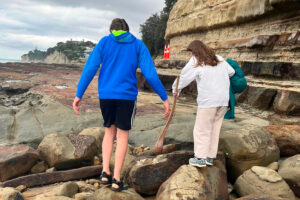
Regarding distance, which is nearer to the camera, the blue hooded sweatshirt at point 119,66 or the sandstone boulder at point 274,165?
Answer: the blue hooded sweatshirt at point 119,66

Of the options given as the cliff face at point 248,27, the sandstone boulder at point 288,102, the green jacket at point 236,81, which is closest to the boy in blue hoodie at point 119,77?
the green jacket at point 236,81

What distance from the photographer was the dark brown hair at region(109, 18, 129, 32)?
2824 millimetres

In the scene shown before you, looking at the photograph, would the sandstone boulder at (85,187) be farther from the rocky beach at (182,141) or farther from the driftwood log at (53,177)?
the driftwood log at (53,177)

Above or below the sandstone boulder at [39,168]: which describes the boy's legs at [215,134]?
above

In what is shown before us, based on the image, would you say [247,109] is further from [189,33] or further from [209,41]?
[189,33]

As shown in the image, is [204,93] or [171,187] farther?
[204,93]

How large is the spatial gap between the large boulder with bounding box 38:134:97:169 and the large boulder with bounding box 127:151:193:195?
2.84 ft

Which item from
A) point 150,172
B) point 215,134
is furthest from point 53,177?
point 215,134

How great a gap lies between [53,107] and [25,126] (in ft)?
2.65

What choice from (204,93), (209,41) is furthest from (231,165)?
(209,41)

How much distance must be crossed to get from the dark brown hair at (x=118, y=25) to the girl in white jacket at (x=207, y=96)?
804 millimetres

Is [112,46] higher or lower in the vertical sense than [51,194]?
higher

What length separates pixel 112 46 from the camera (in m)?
2.81

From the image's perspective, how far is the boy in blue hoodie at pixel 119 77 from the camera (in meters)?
2.74
